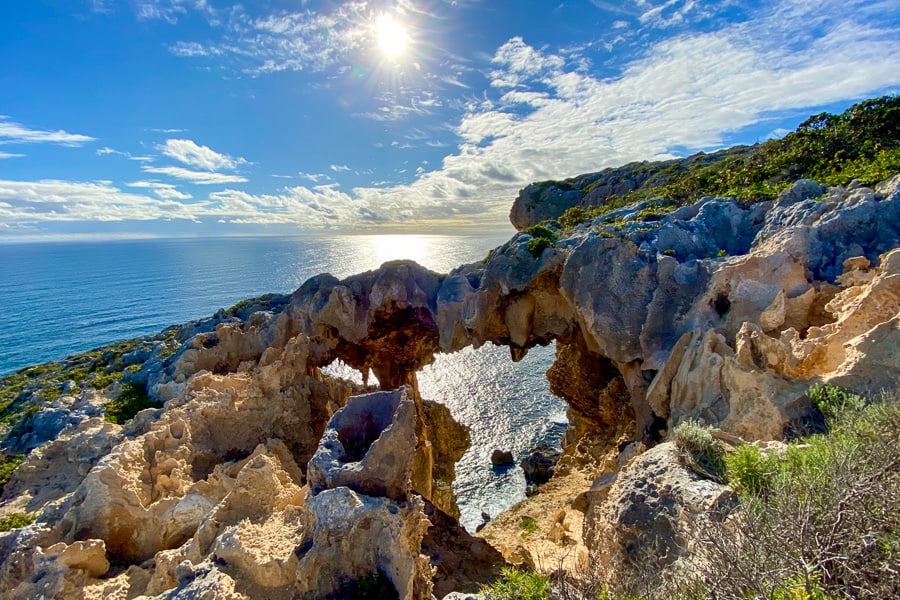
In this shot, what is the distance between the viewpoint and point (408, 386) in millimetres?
15453

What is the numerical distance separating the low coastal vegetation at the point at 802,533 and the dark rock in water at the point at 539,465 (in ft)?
118

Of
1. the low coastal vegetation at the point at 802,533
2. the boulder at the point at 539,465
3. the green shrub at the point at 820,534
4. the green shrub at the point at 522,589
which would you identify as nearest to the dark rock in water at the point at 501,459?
the boulder at the point at 539,465

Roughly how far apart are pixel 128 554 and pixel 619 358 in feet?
58.9

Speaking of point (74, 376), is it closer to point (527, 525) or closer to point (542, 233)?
point (527, 525)

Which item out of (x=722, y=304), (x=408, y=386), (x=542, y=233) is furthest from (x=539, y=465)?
(x=408, y=386)

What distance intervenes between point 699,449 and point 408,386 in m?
9.33

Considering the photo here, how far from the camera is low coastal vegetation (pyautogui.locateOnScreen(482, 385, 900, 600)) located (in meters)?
4.56

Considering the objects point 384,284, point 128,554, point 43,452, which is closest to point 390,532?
point 128,554

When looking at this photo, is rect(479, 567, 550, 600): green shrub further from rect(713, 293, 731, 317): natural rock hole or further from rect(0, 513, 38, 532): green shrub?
rect(0, 513, 38, 532): green shrub

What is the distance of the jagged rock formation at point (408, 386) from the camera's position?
32.0 feet

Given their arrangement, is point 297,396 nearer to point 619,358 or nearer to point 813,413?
point 619,358

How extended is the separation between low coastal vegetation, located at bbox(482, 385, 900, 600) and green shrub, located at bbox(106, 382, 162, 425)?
18.5 m

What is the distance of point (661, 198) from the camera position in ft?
81.1

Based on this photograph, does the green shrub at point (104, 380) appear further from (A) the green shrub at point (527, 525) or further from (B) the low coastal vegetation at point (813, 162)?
(B) the low coastal vegetation at point (813, 162)
